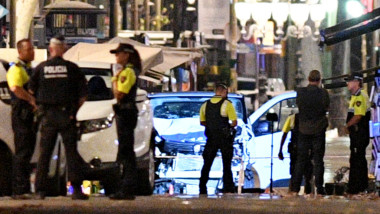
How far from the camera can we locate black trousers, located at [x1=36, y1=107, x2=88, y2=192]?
1345cm

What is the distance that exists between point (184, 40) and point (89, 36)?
49.1 feet

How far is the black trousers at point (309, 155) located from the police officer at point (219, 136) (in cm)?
121

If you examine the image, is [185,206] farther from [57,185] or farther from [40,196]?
[57,185]

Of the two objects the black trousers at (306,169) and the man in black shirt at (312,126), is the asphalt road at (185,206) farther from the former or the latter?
the black trousers at (306,169)

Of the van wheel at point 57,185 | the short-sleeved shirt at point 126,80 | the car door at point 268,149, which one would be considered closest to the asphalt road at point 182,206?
the van wheel at point 57,185

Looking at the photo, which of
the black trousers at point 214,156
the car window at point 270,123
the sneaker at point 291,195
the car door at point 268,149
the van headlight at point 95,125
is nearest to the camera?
the van headlight at point 95,125

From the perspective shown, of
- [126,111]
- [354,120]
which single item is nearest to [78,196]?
[126,111]

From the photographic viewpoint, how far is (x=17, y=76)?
45.5 ft

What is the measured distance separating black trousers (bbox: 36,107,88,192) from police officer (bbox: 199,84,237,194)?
5423 mm

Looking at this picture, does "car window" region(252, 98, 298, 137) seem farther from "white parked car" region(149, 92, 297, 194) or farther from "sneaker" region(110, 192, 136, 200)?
"sneaker" region(110, 192, 136, 200)

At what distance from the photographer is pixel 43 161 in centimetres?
1358

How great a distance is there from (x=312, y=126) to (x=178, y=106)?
3.97 metres

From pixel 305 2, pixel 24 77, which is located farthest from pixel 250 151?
pixel 305 2

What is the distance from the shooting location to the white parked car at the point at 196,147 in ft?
65.1
